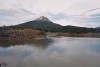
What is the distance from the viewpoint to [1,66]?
26453 millimetres

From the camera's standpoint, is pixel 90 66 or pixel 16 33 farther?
pixel 16 33

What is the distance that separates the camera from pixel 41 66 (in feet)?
88.5

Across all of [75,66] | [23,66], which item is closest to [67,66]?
[75,66]

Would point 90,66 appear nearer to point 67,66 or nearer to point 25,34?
point 67,66

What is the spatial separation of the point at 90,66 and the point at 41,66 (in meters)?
8.06

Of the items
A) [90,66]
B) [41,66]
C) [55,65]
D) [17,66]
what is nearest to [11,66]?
[17,66]

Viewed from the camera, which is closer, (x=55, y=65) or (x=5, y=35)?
(x=55, y=65)

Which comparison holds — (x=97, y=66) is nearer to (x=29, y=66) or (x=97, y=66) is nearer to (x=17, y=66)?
(x=29, y=66)

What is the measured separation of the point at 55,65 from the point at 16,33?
91.9 metres

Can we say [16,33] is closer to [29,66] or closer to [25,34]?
[25,34]

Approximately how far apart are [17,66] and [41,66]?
Result: 4097 millimetres

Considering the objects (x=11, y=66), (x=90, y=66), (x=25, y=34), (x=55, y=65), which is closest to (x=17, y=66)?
(x=11, y=66)

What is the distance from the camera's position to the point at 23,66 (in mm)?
27328

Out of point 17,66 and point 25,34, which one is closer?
point 17,66
